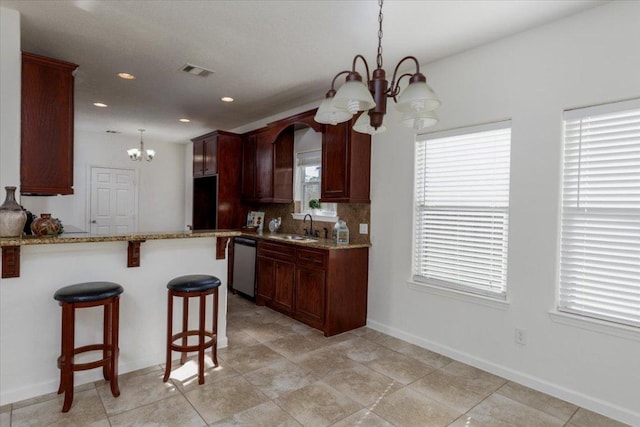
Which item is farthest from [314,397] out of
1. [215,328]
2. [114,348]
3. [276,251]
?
[276,251]

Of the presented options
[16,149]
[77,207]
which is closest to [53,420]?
[16,149]

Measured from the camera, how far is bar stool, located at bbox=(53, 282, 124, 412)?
221 centimetres

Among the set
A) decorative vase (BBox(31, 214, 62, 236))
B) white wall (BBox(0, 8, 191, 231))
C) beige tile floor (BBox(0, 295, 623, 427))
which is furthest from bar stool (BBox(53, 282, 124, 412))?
white wall (BBox(0, 8, 191, 231))

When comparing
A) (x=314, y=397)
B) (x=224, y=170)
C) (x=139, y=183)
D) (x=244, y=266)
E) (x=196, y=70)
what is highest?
(x=196, y=70)

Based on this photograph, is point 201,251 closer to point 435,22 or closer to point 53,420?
point 53,420

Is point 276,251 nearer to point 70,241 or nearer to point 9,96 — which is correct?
point 70,241

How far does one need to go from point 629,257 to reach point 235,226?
191 inches

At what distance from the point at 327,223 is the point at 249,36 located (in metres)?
2.41

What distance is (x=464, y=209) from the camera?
124 inches

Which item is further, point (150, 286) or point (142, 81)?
point (142, 81)

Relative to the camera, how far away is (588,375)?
239 cm

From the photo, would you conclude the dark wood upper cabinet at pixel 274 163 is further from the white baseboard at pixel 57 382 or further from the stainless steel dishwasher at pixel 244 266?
the white baseboard at pixel 57 382

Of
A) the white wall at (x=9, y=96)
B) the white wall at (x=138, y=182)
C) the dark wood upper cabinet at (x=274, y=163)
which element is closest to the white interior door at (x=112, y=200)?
the white wall at (x=138, y=182)

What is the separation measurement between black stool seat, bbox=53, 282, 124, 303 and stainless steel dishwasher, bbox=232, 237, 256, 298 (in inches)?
96.3
